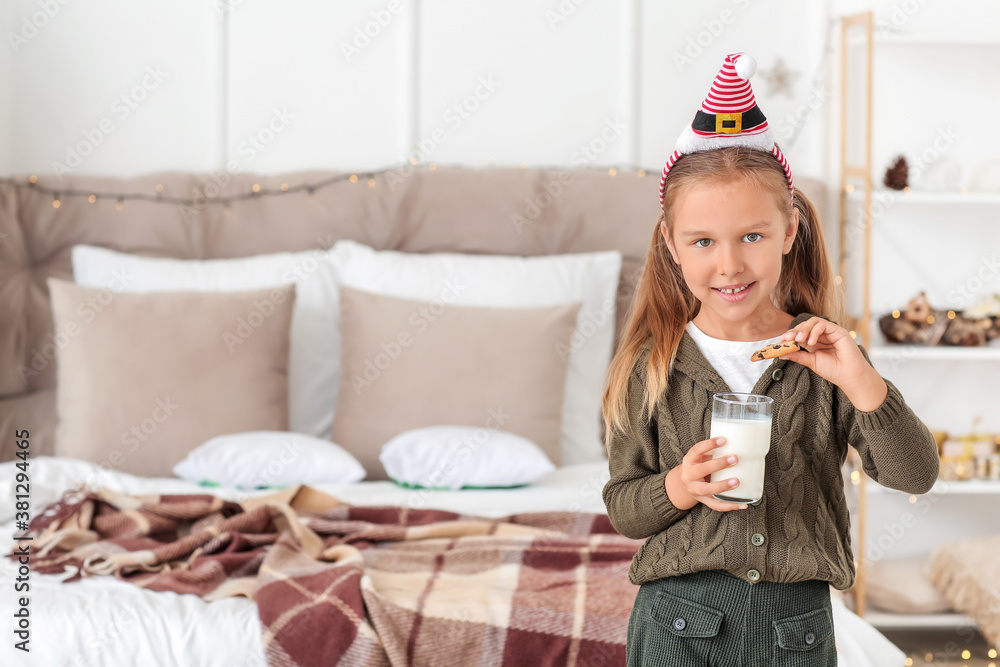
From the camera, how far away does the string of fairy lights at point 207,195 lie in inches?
104

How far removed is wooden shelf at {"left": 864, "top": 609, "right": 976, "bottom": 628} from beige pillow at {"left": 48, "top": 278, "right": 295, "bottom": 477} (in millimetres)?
1780

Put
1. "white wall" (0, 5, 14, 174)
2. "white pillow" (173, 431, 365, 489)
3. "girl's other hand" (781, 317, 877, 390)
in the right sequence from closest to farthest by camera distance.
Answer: "girl's other hand" (781, 317, 877, 390) → "white pillow" (173, 431, 365, 489) → "white wall" (0, 5, 14, 174)

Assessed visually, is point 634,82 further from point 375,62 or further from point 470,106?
point 375,62

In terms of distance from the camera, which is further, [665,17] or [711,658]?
[665,17]

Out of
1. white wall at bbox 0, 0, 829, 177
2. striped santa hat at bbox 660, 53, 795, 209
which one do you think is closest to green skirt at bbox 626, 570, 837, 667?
striped santa hat at bbox 660, 53, 795, 209

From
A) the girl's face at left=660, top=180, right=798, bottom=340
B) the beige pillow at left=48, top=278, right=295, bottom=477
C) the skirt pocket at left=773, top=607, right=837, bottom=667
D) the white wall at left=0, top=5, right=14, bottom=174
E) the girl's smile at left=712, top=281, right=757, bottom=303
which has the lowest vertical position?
the skirt pocket at left=773, top=607, right=837, bottom=667

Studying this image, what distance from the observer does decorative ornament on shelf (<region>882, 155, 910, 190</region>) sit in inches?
102

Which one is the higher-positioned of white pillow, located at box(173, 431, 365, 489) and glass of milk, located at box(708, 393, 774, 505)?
glass of milk, located at box(708, 393, 774, 505)

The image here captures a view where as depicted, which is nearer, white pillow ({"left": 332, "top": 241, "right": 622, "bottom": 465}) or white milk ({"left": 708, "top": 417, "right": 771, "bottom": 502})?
white milk ({"left": 708, "top": 417, "right": 771, "bottom": 502})

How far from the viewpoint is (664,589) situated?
0.99m

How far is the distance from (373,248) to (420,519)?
3.67 feet

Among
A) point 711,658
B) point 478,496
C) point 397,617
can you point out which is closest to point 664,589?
point 711,658

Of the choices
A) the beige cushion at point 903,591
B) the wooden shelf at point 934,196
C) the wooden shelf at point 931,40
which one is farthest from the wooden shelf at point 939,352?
the wooden shelf at point 931,40

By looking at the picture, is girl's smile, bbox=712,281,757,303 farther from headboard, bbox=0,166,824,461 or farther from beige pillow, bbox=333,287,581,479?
headboard, bbox=0,166,824,461
